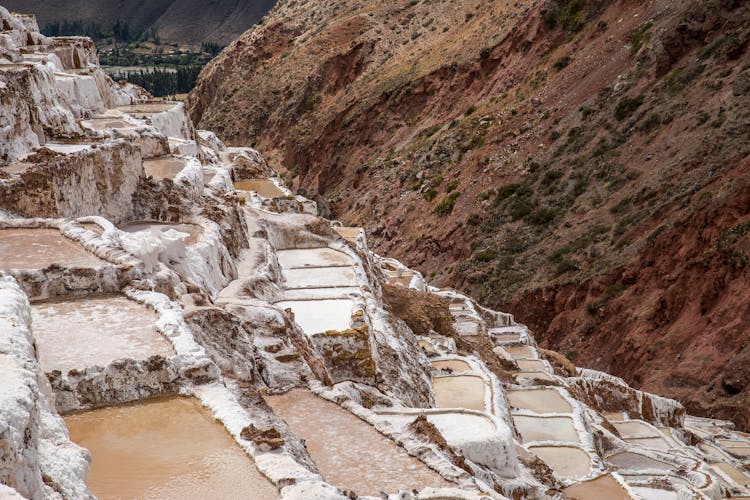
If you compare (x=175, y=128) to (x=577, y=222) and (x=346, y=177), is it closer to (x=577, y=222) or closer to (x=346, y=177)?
(x=577, y=222)

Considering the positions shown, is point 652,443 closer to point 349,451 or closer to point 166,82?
point 349,451

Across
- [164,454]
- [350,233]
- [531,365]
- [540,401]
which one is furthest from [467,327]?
[164,454]

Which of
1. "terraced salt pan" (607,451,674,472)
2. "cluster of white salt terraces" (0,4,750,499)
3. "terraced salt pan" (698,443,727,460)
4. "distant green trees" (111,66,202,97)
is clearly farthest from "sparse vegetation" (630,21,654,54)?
"distant green trees" (111,66,202,97)

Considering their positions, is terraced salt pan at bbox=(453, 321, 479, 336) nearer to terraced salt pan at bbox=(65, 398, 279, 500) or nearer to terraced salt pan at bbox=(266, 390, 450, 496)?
terraced salt pan at bbox=(266, 390, 450, 496)

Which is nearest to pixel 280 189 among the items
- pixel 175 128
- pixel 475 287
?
pixel 175 128

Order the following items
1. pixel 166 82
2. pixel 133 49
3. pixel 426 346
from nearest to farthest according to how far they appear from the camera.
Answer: pixel 426 346 < pixel 166 82 < pixel 133 49
